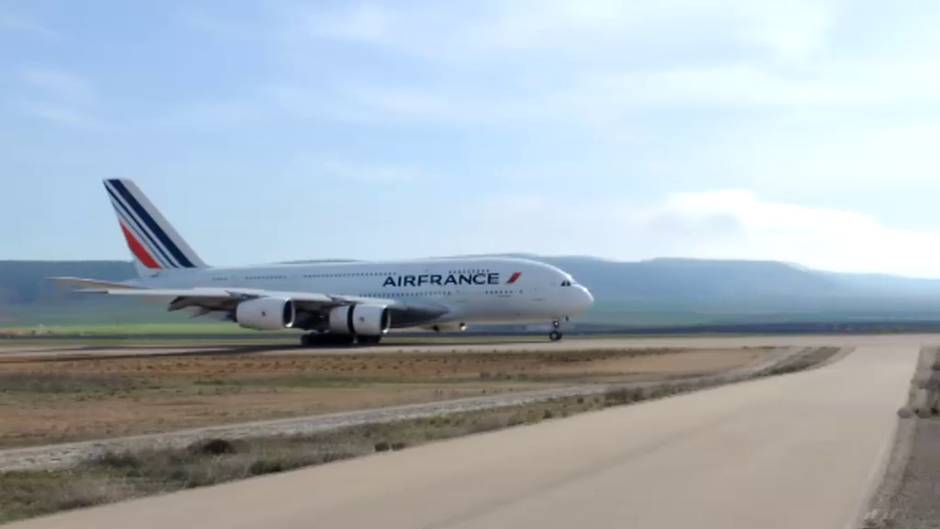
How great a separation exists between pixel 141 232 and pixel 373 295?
13.0m

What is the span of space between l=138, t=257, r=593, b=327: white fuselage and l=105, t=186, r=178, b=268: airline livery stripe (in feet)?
25.2

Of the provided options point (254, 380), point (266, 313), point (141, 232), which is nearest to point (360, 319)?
point (266, 313)

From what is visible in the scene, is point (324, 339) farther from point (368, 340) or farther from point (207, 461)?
point (207, 461)

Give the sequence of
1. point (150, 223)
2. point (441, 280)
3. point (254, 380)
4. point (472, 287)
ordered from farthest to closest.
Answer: point (150, 223)
point (441, 280)
point (472, 287)
point (254, 380)

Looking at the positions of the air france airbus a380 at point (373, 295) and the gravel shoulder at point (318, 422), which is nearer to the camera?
the gravel shoulder at point (318, 422)

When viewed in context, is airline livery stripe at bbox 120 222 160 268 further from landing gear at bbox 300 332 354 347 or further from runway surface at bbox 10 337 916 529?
runway surface at bbox 10 337 916 529

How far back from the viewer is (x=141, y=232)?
206 ft

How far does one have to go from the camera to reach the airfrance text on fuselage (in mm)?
55594

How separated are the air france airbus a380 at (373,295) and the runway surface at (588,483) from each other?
3509 cm

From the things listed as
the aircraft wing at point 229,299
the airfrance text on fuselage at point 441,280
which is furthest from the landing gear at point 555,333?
the aircraft wing at point 229,299

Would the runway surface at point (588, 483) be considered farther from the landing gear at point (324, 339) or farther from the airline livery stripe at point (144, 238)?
the airline livery stripe at point (144, 238)

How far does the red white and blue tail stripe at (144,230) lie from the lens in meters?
62.6

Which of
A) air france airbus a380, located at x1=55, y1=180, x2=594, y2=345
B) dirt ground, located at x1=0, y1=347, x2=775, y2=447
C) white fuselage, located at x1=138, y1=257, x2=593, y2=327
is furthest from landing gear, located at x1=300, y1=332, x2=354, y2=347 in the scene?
dirt ground, located at x1=0, y1=347, x2=775, y2=447

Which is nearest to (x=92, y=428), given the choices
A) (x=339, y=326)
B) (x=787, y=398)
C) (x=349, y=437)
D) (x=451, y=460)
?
(x=349, y=437)
